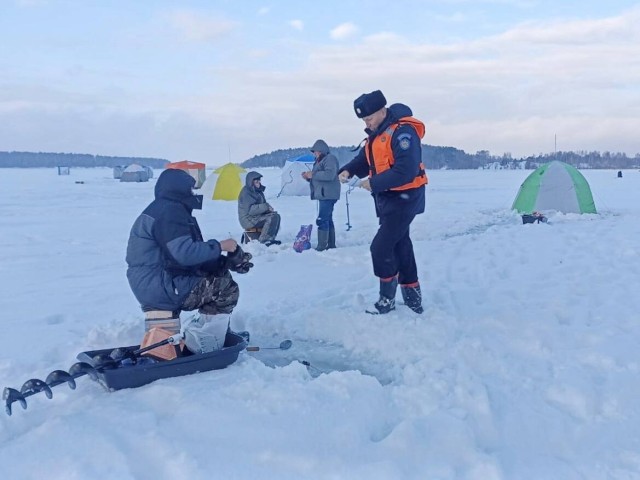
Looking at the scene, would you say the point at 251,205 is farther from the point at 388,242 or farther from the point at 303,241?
the point at 388,242

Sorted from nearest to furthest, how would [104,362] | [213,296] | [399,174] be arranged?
1. [104,362]
2. [213,296]
3. [399,174]

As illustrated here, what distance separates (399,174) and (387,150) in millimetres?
280

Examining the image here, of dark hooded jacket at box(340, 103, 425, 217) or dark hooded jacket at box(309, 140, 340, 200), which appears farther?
dark hooded jacket at box(309, 140, 340, 200)

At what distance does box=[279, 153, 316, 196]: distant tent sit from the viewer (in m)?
25.6

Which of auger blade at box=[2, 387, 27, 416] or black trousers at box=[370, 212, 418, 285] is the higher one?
black trousers at box=[370, 212, 418, 285]

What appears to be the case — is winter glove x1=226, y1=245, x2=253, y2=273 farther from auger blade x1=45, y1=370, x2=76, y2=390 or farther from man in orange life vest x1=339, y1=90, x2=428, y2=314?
man in orange life vest x1=339, y1=90, x2=428, y2=314

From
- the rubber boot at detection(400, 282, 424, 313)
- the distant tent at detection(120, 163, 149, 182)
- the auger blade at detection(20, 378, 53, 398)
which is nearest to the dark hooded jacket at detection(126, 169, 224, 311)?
the auger blade at detection(20, 378, 53, 398)

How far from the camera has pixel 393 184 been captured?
16.3 feet

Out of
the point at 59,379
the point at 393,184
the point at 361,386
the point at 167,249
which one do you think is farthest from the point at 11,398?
the point at 393,184

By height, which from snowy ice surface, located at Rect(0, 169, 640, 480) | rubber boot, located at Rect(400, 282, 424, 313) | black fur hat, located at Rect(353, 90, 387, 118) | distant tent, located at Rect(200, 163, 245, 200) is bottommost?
snowy ice surface, located at Rect(0, 169, 640, 480)

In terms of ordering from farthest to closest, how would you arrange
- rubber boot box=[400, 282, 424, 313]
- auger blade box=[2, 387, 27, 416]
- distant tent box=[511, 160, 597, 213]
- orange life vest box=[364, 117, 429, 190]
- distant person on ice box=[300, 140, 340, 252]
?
distant tent box=[511, 160, 597, 213] → distant person on ice box=[300, 140, 340, 252] → rubber boot box=[400, 282, 424, 313] → orange life vest box=[364, 117, 429, 190] → auger blade box=[2, 387, 27, 416]

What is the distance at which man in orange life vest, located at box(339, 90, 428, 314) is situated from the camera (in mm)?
4953

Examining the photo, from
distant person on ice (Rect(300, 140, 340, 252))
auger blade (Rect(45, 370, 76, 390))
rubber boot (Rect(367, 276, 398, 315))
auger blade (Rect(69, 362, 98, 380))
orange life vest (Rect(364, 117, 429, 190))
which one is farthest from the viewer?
distant person on ice (Rect(300, 140, 340, 252))

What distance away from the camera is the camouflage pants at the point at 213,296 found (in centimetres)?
404
